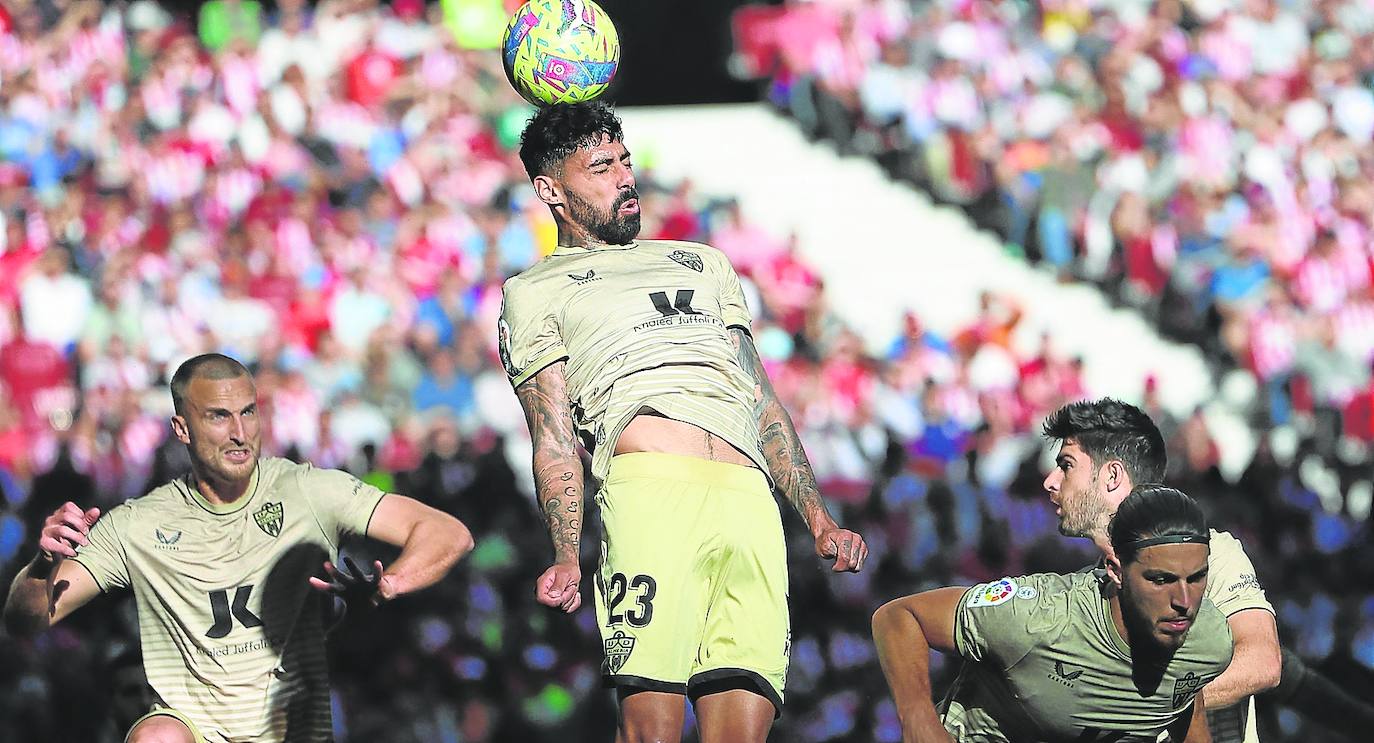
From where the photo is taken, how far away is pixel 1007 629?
458 centimetres

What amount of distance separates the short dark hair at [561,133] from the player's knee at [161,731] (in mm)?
1952

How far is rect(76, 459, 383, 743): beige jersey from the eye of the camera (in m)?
5.54

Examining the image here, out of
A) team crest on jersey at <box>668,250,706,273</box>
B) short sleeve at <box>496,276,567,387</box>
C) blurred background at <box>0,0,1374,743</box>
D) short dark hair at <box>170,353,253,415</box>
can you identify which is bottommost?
blurred background at <box>0,0,1374,743</box>

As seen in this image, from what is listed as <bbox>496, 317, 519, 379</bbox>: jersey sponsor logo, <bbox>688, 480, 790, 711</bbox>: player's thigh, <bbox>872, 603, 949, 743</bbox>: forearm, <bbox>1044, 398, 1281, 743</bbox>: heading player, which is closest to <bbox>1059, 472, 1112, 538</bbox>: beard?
<bbox>1044, 398, 1281, 743</bbox>: heading player

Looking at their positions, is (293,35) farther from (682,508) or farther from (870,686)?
(682,508)

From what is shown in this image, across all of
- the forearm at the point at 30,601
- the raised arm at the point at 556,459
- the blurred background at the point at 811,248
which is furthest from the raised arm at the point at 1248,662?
the blurred background at the point at 811,248

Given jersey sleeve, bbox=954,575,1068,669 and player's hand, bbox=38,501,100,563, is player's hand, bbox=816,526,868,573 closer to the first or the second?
jersey sleeve, bbox=954,575,1068,669

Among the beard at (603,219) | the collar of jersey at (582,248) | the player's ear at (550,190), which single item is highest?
the player's ear at (550,190)

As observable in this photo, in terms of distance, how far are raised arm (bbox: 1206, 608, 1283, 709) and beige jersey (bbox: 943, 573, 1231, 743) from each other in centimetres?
14

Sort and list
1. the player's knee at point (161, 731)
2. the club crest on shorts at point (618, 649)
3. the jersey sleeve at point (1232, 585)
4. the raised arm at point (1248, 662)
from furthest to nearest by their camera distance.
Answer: the player's knee at point (161, 731)
the jersey sleeve at point (1232, 585)
the raised arm at point (1248, 662)
the club crest on shorts at point (618, 649)

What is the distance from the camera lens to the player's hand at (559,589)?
14.1 feet

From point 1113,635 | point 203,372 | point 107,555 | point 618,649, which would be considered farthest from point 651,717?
point 107,555

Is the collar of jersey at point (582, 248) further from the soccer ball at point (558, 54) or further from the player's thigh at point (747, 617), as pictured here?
the player's thigh at point (747, 617)

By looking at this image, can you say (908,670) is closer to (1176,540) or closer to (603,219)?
(1176,540)
